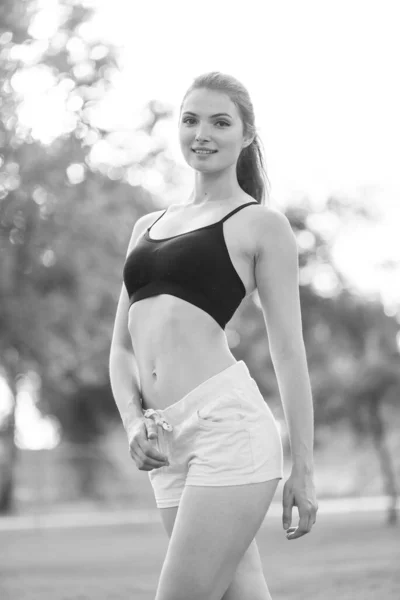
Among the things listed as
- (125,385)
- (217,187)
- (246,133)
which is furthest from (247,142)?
(125,385)

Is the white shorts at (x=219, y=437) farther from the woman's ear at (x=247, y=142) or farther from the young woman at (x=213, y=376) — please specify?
the woman's ear at (x=247, y=142)

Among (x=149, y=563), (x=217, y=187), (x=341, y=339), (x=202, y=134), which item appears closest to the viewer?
(x=202, y=134)

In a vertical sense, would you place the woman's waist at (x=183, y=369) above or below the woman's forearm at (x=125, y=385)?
above

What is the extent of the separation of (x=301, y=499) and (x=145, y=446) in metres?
0.44

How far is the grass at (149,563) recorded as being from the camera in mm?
9141

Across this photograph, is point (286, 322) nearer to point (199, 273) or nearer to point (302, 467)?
point (199, 273)

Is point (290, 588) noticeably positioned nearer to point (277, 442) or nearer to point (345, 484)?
point (277, 442)

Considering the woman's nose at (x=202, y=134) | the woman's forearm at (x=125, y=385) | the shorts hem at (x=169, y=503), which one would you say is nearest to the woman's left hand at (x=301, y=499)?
the shorts hem at (x=169, y=503)

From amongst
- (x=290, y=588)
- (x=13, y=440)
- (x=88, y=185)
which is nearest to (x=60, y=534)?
(x=88, y=185)

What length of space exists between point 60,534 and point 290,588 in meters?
10.5

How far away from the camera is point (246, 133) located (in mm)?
3029

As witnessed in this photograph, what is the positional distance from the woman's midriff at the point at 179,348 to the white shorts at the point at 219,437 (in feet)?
0.11

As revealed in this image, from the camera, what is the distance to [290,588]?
929cm

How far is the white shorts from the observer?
2.63m
